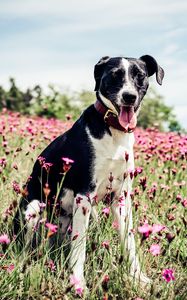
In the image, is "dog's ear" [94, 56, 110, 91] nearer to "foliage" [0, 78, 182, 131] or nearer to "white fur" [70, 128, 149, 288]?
"white fur" [70, 128, 149, 288]

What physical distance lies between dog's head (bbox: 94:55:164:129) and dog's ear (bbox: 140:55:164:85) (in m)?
0.18

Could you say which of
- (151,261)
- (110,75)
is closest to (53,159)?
(110,75)

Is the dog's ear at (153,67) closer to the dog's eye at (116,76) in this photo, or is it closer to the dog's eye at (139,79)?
the dog's eye at (139,79)

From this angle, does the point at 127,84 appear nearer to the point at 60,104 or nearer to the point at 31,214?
the point at 31,214

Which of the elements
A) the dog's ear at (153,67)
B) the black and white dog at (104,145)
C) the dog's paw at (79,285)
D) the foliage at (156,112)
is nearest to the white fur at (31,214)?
the black and white dog at (104,145)

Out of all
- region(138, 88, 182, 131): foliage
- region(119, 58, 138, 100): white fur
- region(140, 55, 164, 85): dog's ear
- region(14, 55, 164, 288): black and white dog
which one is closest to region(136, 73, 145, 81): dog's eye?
region(14, 55, 164, 288): black and white dog

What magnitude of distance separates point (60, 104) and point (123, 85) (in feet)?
56.1

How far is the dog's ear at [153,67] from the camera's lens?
463 cm

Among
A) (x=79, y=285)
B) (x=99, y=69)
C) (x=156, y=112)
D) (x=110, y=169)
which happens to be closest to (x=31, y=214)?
(x=110, y=169)

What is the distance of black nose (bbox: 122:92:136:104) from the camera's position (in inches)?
161

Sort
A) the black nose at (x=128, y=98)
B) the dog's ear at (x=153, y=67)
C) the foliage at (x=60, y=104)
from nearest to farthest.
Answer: the black nose at (x=128, y=98) → the dog's ear at (x=153, y=67) → the foliage at (x=60, y=104)

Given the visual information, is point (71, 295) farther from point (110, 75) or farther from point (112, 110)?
point (110, 75)

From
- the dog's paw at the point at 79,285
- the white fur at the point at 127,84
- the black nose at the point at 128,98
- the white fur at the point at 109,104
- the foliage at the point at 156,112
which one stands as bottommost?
the foliage at the point at 156,112

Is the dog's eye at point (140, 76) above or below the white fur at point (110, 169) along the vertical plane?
above
